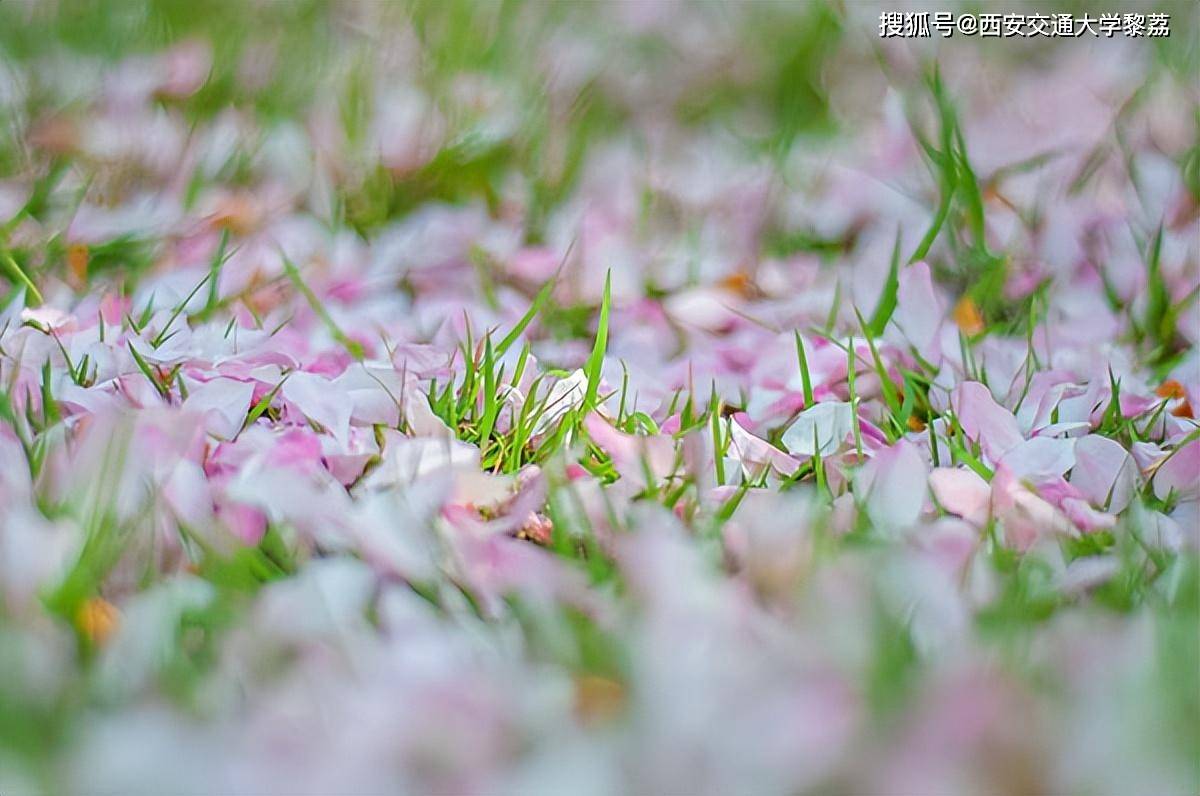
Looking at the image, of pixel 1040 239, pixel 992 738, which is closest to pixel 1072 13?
pixel 1040 239

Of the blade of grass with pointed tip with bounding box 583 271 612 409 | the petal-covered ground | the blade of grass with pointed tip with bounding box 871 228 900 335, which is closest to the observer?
the petal-covered ground

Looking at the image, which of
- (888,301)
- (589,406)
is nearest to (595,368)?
(589,406)

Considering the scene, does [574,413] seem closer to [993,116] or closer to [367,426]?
[367,426]

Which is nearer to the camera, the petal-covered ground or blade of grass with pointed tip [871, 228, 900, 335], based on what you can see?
the petal-covered ground

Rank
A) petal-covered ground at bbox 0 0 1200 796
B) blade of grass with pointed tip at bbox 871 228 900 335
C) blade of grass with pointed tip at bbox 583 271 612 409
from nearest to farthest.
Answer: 1. petal-covered ground at bbox 0 0 1200 796
2. blade of grass with pointed tip at bbox 583 271 612 409
3. blade of grass with pointed tip at bbox 871 228 900 335

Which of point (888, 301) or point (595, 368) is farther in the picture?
point (888, 301)

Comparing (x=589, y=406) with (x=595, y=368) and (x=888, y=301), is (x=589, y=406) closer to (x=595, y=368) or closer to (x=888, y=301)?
(x=595, y=368)

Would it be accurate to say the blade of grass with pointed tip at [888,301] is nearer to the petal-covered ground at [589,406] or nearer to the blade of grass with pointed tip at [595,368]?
the petal-covered ground at [589,406]

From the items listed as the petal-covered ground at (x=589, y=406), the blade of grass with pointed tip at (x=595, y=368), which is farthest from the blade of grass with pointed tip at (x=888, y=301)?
the blade of grass with pointed tip at (x=595, y=368)

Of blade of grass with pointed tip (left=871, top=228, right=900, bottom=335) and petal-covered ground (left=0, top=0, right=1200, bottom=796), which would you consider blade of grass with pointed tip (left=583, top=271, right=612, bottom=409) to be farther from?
blade of grass with pointed tip (left=871, top=228, right=900, bottom=335)

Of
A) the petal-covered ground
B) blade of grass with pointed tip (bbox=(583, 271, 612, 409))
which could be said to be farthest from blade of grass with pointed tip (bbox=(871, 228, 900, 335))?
blade of grass with pointed tip (bbox=(583, 271, 612, 409))
